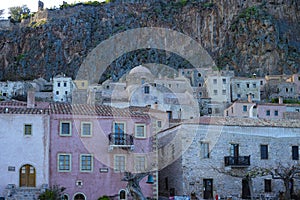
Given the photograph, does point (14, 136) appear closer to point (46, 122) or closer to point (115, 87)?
point (46, 122)

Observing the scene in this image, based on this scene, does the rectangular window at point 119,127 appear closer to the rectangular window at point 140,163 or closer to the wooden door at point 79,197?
the rectangular window at point 140,163

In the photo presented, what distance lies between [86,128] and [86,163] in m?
2.55

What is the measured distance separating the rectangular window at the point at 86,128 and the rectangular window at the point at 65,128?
0.96 metres

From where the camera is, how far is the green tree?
183275mm

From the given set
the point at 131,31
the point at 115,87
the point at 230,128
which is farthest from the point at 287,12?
the point at 230,128

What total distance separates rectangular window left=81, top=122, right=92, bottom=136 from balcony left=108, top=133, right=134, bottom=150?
4.87 ft


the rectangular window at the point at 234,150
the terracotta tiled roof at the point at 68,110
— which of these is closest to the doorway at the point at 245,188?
the rectangular window at the point at 234,150

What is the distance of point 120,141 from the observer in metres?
44.3

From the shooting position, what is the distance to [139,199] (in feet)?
132

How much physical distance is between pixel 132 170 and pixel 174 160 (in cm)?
523

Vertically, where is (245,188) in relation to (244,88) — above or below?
below

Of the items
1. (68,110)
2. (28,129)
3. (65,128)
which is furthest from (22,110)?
(68,110)

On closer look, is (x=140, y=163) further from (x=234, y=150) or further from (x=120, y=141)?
(x=234, y=150)

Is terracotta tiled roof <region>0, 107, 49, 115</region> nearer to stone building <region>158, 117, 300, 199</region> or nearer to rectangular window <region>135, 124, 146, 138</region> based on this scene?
rectangular window <region>135, 124, 146, 138</region>
